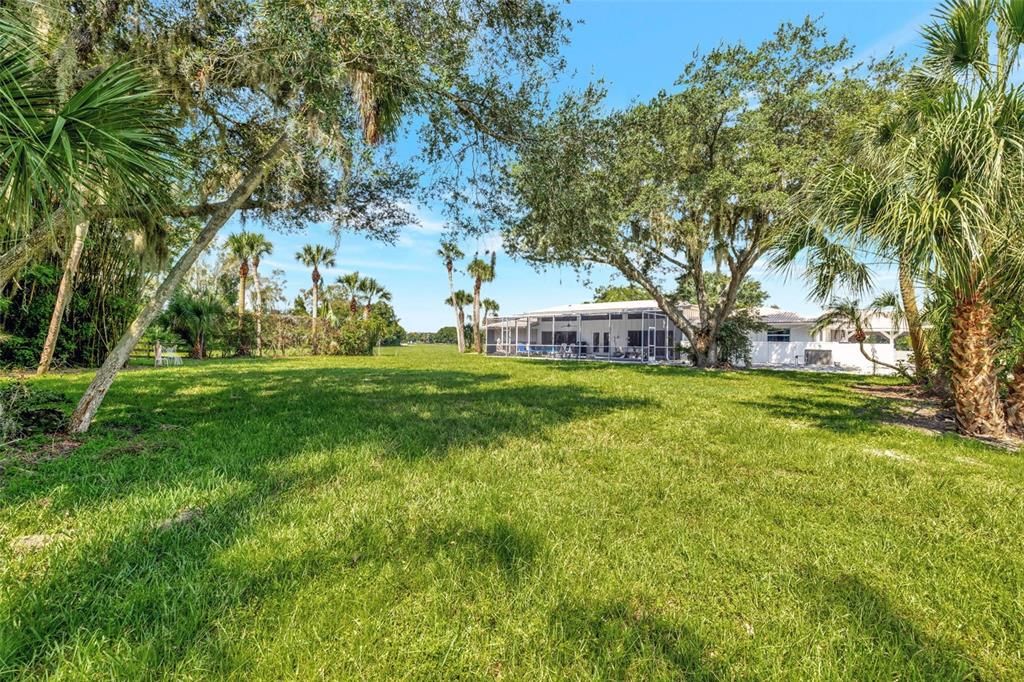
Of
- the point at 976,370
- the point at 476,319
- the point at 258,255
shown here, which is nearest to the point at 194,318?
the point at 258,255

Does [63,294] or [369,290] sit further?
[369,290]

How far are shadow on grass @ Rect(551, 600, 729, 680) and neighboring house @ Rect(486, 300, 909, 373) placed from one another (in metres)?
16.8

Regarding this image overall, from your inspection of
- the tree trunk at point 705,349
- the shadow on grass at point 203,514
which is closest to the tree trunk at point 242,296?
the shadow on grass at point 203,514

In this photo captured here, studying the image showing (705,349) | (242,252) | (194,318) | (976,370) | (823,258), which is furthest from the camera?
(242,252)

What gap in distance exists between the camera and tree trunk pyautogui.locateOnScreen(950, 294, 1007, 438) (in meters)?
5.58

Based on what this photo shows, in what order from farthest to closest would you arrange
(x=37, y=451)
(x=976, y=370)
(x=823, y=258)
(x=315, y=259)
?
1. (x=315, y=259)
2. (x=823, y=258)
3. (x=976, y=370)
4. (x=37, y=451)

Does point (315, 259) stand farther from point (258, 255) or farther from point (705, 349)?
point (705, 349)

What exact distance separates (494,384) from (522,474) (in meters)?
7.06

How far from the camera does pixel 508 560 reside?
7.83 feet

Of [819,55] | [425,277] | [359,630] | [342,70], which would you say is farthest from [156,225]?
[425,277]

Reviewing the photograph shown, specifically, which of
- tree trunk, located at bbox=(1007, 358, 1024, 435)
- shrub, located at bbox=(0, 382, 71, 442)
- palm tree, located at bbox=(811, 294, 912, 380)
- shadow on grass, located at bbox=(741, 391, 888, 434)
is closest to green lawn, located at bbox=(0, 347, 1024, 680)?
shrub, located at bbox=(0, 382, 71, 442)

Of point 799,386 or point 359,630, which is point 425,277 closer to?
point 799,386

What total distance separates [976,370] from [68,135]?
9.66m

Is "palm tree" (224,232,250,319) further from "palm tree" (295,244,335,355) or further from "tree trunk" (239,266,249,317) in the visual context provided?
"palm tree" (295,244,335,355)
